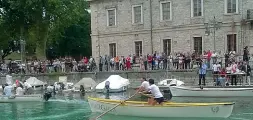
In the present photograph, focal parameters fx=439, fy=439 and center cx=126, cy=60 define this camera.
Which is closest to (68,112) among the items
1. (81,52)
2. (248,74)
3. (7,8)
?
(248,74)

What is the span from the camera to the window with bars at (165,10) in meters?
44.8

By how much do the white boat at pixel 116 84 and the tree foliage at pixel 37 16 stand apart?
1579 centimetres

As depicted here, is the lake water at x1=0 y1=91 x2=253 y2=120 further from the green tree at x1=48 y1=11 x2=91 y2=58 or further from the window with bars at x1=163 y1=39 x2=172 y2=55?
the green tree at x1=48 y1=11 x2=91 y2=58

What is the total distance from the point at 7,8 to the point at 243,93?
31.6m

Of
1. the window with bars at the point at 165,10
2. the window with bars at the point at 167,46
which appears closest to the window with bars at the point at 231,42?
the window with bars at the point at 167,46

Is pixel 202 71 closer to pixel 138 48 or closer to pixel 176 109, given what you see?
pixel 176 109

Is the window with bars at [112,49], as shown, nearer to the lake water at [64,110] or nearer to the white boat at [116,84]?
the white boat at [116,84]

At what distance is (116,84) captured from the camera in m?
37.0

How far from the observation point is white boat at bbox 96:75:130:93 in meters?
37.0

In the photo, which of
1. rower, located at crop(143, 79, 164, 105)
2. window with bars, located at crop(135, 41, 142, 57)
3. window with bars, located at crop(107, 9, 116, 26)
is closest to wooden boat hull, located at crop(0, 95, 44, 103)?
rower, located at crop(143, 79, 164, 105)

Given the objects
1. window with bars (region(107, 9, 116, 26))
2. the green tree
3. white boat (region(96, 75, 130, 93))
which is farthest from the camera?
the green tree

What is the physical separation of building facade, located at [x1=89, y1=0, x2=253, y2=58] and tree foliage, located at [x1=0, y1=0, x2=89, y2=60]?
5200 mm

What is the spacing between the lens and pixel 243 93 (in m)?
30.2

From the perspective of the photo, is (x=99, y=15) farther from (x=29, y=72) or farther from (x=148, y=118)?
(x=148, y=118)
